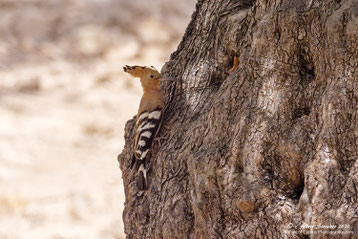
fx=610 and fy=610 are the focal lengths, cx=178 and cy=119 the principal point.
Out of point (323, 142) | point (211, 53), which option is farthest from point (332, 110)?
point (211, 53)

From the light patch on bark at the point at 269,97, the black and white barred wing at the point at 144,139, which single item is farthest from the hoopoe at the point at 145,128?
the light patch on bark at the point at 269,97

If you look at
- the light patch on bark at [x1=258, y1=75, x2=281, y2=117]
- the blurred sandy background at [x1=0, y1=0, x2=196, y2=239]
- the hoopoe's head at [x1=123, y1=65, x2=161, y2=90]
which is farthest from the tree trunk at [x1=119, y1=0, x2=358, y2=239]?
the blurred sandy background at [x1=0, y1=0, x2=196, y2=239]

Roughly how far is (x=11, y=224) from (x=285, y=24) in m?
4.20

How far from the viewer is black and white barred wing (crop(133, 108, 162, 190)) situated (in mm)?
3168

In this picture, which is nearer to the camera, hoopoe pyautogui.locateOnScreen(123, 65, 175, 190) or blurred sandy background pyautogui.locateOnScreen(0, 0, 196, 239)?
hoopoe pyautogui.locateOnScreen(123, 65, 175, 190)

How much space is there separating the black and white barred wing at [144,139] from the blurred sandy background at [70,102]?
9.09 feet

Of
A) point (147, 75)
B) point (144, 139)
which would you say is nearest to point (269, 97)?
point (144, 139)

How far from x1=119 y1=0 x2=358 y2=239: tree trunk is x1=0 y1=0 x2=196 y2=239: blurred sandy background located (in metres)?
3.09

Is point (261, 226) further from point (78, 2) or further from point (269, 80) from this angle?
point (78, 2)

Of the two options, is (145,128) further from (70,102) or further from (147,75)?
(70,102)

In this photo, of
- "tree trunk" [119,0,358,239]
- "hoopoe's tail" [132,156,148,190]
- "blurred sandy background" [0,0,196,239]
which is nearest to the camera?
"tree trunk" [119,0,358,239]

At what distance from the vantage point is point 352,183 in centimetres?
231

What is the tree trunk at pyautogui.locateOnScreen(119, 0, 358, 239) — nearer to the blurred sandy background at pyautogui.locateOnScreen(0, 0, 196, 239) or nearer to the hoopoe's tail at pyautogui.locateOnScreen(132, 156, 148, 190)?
the hoopoe's tail at pyautogui.locateOnScreen(132, 156, 148, 190)

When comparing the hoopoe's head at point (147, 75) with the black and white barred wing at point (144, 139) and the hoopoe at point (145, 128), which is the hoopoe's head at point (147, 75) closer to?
the hoopoe at point (145, 128)
